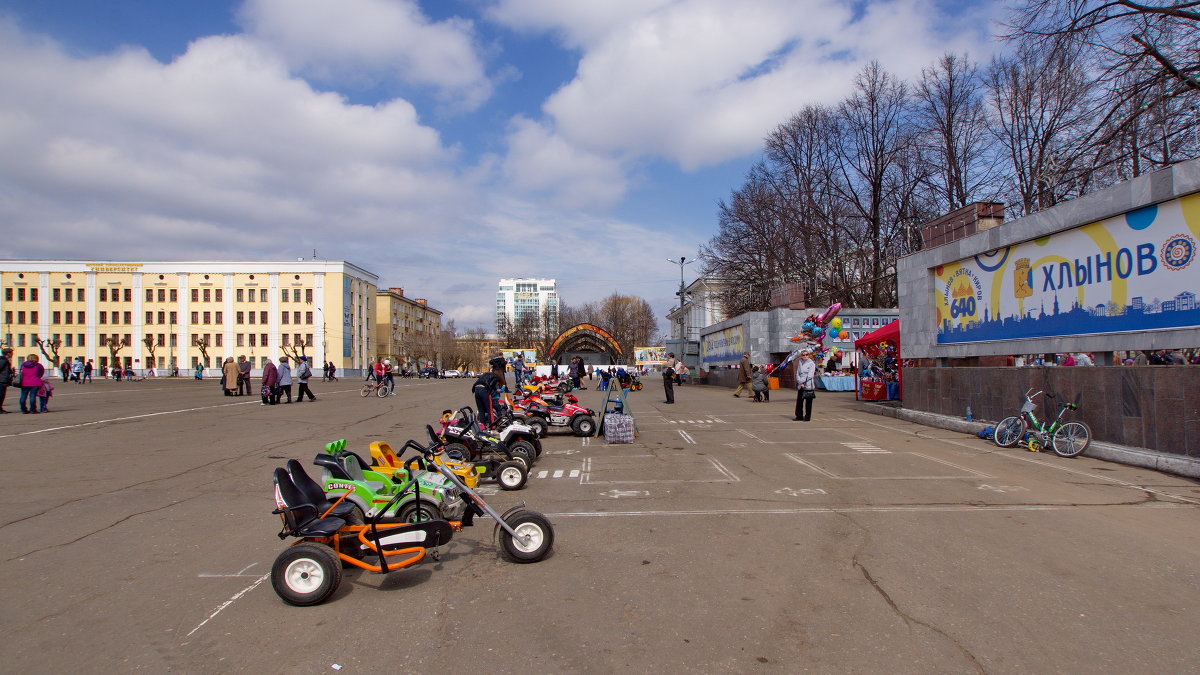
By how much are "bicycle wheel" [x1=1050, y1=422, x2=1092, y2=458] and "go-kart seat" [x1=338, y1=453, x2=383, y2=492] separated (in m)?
10.6

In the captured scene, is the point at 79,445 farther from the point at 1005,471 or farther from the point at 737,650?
the point at 1005,471

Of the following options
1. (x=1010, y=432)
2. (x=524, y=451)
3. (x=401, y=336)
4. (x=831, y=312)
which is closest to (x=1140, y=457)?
(x=1010, y=432)

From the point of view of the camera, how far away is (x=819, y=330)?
3130 centimetres

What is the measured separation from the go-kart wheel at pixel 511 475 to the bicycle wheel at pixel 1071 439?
8680mm

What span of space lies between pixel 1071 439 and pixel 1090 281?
2865 mm

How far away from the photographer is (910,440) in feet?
43.1

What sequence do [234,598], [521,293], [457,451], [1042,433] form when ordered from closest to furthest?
[234,598] → [457,451] → [1042,433] → [521,293]

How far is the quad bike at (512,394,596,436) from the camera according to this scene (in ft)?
45.9

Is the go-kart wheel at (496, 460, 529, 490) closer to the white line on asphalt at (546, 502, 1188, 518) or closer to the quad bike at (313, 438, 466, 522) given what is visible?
the white line on asphalt at (546, 502, 1188, 518)

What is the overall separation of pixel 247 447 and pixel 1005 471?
12.4m

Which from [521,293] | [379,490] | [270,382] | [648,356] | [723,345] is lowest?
[379,490]

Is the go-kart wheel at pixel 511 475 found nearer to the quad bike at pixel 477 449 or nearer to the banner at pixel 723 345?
the quad bike at pixel 477 449

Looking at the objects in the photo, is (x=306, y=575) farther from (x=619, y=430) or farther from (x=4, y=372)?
(x=4, y=372)

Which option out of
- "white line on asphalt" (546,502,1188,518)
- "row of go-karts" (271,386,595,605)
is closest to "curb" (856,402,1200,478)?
"white line on asphalt" (546,502,1188,518)
